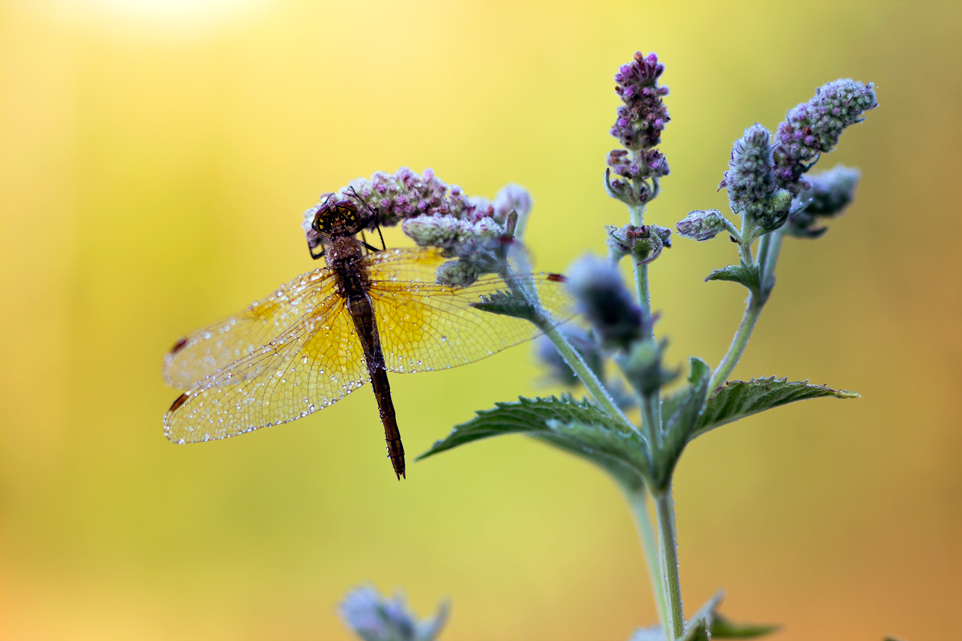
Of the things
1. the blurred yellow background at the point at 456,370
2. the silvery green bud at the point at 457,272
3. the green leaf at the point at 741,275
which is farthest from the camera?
the blurred yellow background at the point at 456,370

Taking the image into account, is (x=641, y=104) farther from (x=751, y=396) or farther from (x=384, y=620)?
(x=384, y=620)

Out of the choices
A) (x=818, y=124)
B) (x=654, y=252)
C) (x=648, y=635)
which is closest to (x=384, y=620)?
(x=648, y=635)

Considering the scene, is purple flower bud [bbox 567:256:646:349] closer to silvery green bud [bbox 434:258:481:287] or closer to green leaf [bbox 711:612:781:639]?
silvery green bud [bbox 434:258:481:287]

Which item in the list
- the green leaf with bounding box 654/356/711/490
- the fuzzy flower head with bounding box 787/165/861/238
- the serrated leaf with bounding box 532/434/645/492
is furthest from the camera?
the serrated leaf with bounding box 532/434/645/492

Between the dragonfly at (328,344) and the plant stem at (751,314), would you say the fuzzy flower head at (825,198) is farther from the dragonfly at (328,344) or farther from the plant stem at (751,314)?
the dragonfly at (328,344)

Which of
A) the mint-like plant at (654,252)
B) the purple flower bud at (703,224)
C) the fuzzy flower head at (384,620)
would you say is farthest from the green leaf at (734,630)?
the purple flower bud at (703,224)

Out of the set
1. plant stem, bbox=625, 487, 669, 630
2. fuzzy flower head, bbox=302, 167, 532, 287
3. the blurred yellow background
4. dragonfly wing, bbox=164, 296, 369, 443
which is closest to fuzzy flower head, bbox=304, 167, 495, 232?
fuzzy flower head, bbox=302, 167, 532, 287

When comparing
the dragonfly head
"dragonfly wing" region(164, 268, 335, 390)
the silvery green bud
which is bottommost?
the silvery green bud
